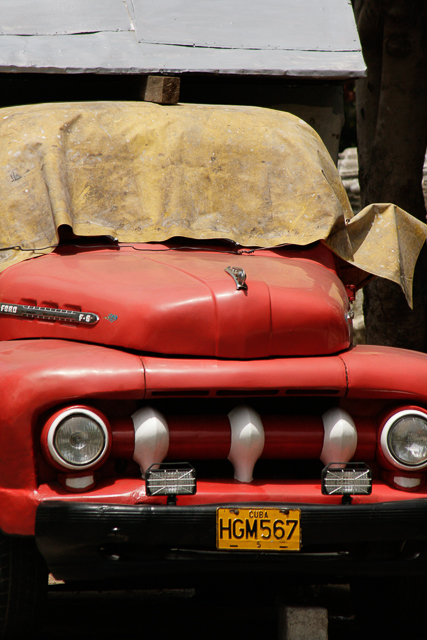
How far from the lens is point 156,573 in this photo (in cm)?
281

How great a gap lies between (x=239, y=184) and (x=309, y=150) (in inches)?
19.3

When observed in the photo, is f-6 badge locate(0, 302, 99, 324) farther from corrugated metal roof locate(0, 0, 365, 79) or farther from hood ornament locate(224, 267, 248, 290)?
corrugated metal roof locate(0, 0, 365, 79)

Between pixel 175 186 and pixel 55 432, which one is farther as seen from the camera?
pixel 175 186

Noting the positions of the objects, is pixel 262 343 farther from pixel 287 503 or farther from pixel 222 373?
pixel 287 503

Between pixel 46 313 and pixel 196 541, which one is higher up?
pixel 46 313

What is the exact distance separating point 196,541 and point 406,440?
87 cm

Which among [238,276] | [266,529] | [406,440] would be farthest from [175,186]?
[266,529]

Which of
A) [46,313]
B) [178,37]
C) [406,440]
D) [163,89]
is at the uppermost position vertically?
[178,37]

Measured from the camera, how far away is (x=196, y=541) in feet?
8.99

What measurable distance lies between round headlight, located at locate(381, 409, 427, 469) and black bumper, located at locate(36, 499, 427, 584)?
155 millimetres

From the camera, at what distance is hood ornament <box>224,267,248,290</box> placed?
10.2ft

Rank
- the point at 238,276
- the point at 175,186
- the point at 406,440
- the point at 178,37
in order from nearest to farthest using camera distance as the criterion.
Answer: the point at 406,440 < the point at 238,276 < the point at 175,186 < the point at 178,37

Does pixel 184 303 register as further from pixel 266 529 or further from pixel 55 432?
pixel 266 529

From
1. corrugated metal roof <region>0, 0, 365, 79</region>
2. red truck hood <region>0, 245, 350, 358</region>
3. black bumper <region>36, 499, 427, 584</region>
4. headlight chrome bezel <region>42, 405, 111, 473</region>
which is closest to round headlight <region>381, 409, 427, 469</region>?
black bumper <region>36, 499, 427, 584</region>
